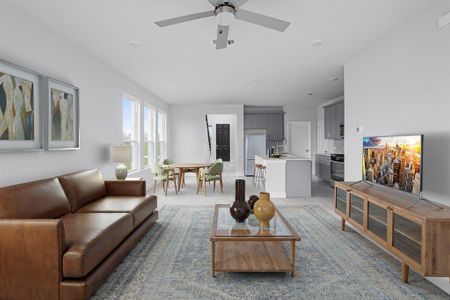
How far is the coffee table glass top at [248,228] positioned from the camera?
227 centimetres

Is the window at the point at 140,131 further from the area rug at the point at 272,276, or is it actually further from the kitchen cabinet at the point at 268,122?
the kitchen cabinet at the point at 268,122

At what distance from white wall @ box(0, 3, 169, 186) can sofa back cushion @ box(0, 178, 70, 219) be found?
30 centimetres

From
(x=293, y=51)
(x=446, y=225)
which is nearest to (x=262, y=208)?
(x=446, y=225)

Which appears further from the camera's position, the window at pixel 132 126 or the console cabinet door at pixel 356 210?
the window at pixel 132 126

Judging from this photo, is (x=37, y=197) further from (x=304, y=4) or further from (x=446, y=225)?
(x=446, y=225)

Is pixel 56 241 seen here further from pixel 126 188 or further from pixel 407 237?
pixel 407 237

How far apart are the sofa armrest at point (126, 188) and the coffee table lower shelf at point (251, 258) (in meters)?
1.48

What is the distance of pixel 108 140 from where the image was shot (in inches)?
179

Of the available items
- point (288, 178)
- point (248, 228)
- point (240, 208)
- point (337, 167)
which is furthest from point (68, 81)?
point (337, 167)

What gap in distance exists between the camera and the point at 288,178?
18.9ft

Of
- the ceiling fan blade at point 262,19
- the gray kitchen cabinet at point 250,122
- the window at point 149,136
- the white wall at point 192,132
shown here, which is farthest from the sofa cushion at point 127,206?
the gray kitchen cabinet at point 250,122

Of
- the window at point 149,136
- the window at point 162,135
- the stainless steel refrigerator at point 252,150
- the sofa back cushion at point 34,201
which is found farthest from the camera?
the stainless steel refrigerator at point 252,150

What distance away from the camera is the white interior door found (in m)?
9.72

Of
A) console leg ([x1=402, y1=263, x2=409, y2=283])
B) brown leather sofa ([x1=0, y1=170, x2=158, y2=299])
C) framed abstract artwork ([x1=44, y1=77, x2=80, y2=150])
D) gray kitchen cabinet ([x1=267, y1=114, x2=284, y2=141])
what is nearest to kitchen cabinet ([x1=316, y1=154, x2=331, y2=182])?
gray kitchen cabinet ([x1=267, y1=114, x2=284, y2=141])
